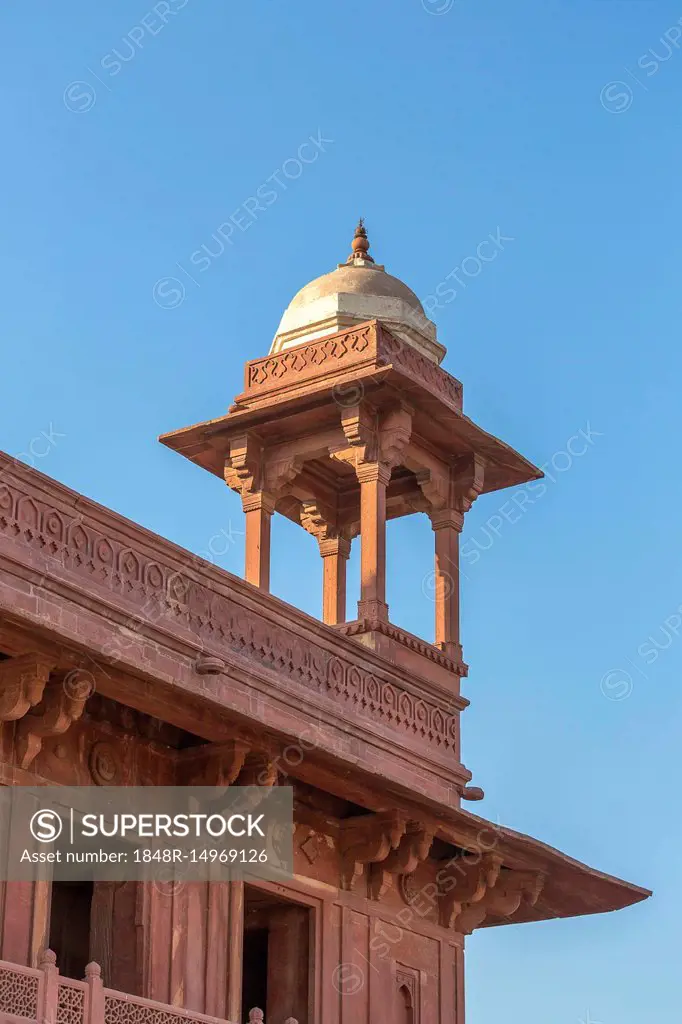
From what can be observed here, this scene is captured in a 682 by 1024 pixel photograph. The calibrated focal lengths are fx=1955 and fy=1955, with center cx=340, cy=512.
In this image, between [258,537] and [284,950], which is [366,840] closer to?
[284,950]

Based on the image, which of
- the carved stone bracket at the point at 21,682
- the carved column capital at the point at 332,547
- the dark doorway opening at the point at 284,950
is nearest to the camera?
the carved stone bracket at the point at 21,682

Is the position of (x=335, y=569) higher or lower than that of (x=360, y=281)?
lower

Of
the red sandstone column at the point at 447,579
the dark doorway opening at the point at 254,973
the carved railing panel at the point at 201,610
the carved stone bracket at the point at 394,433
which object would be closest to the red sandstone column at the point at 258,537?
the carved stone bracket at the point at 394,433

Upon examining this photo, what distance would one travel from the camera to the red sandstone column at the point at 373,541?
14711mm

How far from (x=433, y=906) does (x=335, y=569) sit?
3.47 m

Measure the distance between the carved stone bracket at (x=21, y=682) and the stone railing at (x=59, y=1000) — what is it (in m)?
1.65

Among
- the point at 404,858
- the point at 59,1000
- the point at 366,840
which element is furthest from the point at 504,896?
the point at 59,1000

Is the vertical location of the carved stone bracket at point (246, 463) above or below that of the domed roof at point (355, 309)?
below

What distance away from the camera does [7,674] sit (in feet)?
36.0

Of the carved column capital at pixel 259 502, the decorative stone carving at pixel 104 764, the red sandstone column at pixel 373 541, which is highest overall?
the carved column capital at pixel 259 502

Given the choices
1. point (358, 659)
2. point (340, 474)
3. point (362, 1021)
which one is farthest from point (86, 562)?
point (340, 474)

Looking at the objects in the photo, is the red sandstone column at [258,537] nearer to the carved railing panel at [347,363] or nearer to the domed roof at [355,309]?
the carved railing panel at [347,363]

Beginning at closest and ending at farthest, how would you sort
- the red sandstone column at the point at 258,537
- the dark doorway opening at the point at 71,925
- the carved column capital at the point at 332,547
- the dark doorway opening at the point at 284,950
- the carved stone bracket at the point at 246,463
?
the dark doorway opening at the point at 71,925, the dark doorway opening at the point at 284,950, the carved stone bracket at the point at 246,463, the red sandstone column at the point at 258,537, the carved column capital at the point at 332,547

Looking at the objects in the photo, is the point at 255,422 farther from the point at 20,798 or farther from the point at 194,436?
the point at 20,798
